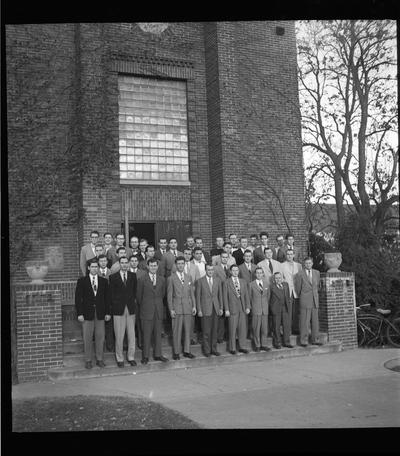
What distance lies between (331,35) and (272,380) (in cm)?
1113

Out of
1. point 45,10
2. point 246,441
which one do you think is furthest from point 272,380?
point 45,10

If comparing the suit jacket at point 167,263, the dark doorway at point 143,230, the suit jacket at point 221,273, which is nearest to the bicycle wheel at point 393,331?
the suit jacket at point 221,273

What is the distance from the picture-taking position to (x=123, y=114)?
1439cm

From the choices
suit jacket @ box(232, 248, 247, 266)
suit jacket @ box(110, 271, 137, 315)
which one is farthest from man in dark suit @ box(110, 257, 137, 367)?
suit jacket @ box(232, 248, 247, 266)

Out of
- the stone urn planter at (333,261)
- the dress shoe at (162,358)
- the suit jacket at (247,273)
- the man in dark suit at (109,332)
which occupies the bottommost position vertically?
the dress shoe at (162,358)

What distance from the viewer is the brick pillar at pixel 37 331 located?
9281 mm

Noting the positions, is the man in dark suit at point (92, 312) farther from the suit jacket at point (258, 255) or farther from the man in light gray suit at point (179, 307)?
the suit jacket at point (258, 255)

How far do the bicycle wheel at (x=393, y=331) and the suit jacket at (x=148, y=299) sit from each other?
5.27 metres

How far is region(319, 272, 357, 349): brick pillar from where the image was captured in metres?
11.8

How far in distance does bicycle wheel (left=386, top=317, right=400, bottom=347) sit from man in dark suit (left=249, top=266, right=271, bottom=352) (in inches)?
122

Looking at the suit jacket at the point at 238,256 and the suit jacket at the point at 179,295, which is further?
the suit jacket at the point at 238,256

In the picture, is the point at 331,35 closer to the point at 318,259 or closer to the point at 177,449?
the point at 318,259

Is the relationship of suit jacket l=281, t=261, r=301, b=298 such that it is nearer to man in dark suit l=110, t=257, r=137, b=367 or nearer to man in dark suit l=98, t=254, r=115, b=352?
man in dark suit l=110, t=257, r=137, b=367

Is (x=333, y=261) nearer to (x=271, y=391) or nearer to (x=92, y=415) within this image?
(x=271, y=391)
